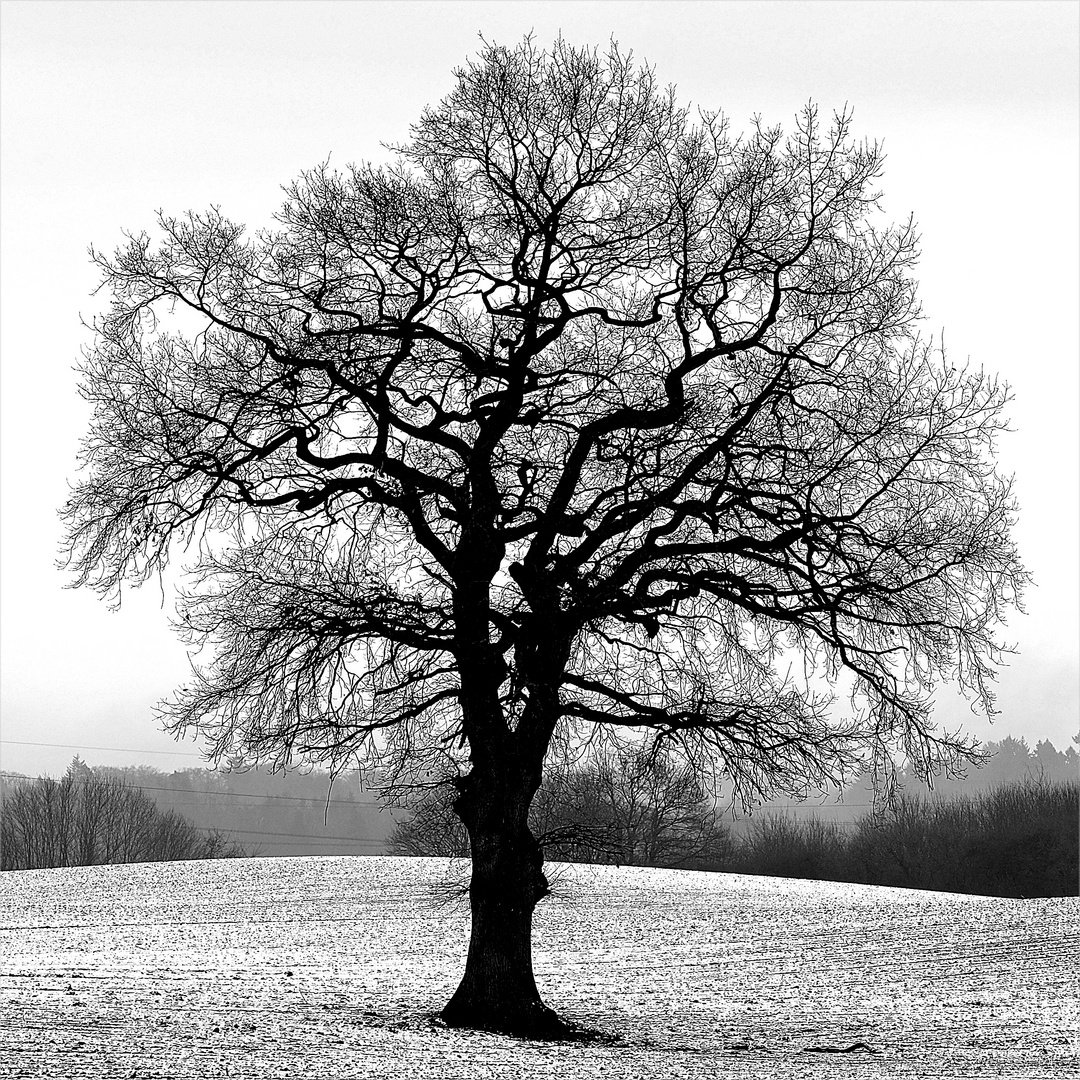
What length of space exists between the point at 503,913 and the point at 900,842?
42.9m

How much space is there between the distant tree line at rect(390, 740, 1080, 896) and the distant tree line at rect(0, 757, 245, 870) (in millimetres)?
14160

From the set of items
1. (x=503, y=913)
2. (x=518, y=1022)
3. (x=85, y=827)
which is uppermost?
(x=503, y=913)

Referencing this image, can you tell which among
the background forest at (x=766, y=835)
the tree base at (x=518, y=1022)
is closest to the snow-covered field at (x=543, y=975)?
the tree base at (x=518, y=1022)

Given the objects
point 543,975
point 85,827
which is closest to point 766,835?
point 85,827

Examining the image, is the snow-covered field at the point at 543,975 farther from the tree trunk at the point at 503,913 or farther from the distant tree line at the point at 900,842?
the distant tree line at the point at 900,842

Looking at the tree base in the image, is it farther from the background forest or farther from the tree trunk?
the background forest

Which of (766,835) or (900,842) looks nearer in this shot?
(900,842)

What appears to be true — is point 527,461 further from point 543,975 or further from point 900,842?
point 900,842

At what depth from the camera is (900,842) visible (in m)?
52.2

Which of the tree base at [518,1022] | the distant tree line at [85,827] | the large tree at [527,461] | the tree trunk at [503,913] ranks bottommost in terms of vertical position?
the distant tree line at [85,827]

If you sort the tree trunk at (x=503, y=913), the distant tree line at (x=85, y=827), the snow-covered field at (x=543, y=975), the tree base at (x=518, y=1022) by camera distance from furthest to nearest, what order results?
the distant tree line at (x=85, y=827), the tree trunk at (x=503, y=913), the tree base at (x=518, y=1022), the snow-covered field at (x=543, y=975)

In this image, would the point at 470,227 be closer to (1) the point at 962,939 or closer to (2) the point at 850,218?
(2) the point at 850,218

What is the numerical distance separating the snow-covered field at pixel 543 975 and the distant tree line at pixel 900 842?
403 inches

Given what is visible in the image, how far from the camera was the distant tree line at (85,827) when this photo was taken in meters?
56.2
